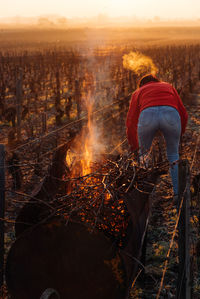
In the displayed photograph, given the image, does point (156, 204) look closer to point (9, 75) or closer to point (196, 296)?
point (196, 296)

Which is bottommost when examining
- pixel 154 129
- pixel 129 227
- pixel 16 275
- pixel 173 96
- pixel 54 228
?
pixel 16 275

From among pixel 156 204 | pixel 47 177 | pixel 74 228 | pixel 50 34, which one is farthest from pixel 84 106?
Result: pixel 50 34

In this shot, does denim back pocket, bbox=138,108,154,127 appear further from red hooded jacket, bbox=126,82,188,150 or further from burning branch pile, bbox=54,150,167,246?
burning branch pile, bbox=54,150,167,246

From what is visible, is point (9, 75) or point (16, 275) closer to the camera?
point (16, 275)

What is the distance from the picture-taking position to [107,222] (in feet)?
9.32

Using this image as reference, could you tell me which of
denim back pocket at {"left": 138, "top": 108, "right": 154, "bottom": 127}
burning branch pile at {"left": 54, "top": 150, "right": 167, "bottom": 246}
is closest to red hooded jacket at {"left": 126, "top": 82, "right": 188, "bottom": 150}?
denim back pocket at {"left": 138, "top": 108, "right": 154, "bottom": 127}

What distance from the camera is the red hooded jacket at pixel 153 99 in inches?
163

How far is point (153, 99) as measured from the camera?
163 inches

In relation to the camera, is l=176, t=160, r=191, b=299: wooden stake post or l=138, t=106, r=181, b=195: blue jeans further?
l=138, t=106, r=181, b=195: blue jeans

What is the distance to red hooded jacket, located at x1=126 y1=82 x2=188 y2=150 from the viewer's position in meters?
4.14

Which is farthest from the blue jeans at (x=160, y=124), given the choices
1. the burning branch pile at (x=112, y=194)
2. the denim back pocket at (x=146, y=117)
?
the burning branch pile at (x=112, y=194)

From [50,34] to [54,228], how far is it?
181 m

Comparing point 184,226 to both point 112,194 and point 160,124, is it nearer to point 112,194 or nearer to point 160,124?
point 112,194

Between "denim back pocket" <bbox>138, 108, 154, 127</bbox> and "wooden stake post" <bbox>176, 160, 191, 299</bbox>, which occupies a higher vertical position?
"denim back pocket" <bbox>138, 108, 154, 127</bbox>
